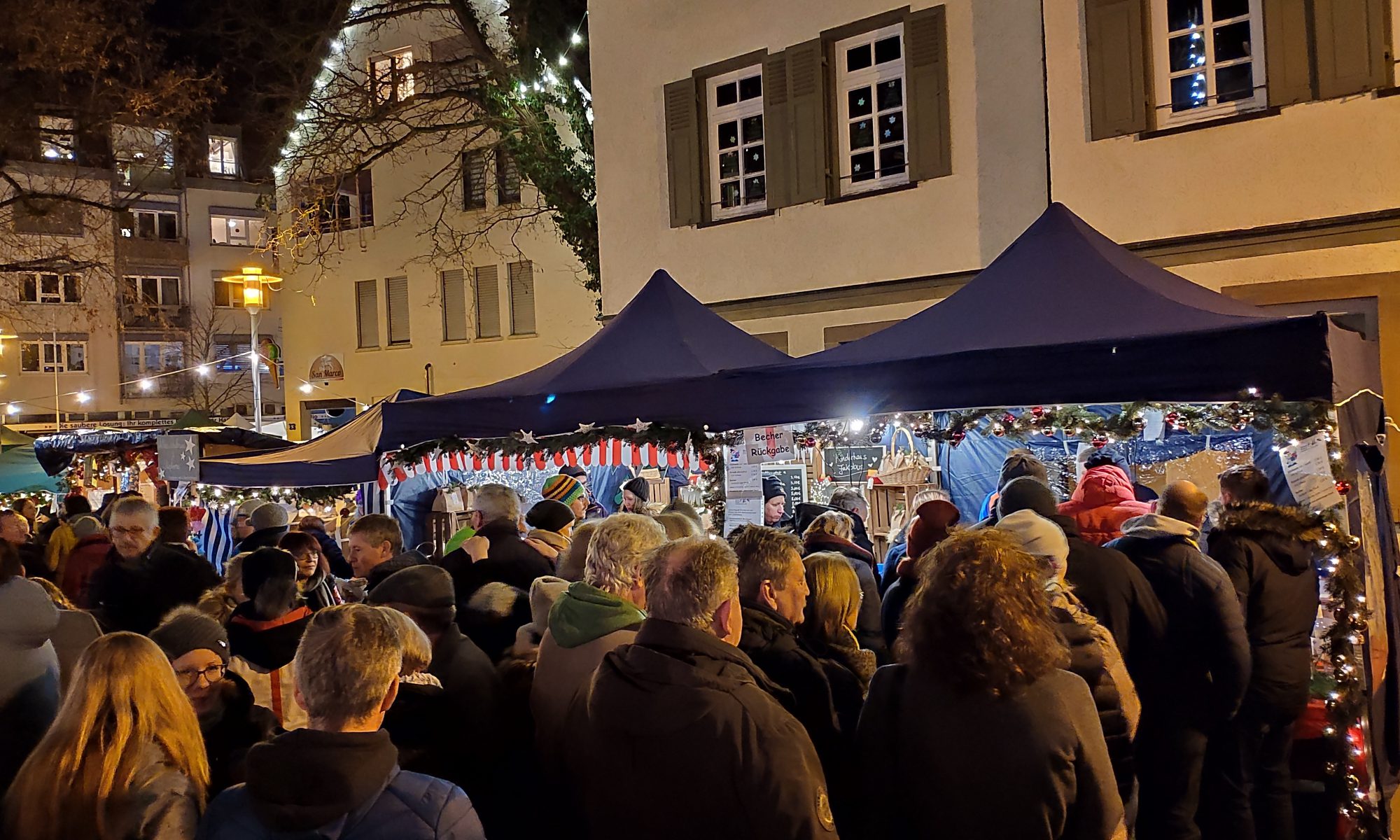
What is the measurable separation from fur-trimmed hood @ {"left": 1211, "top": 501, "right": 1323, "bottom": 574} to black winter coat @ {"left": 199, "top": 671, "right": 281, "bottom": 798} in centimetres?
380

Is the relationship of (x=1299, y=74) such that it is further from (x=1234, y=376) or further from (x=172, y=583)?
(x=172, y=583)

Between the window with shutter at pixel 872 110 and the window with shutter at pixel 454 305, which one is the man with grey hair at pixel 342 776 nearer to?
the window with shutter at pixel 872 110

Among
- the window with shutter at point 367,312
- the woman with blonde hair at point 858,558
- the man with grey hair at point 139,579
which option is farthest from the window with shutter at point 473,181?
the woman with blonde hair at point 858,558

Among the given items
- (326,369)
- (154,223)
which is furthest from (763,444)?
(154,223)

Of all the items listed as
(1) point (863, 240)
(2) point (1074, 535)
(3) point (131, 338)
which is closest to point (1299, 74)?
(1) point (863, 240)

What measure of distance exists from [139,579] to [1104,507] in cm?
499

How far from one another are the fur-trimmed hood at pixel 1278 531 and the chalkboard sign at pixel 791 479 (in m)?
5.34

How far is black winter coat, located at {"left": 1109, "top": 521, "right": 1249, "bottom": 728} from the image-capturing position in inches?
156

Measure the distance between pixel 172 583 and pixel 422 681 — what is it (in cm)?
321

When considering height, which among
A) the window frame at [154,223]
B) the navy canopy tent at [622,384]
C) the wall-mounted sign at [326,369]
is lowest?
the navy canopy tent at [622,384]

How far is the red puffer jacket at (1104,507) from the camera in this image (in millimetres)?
5148

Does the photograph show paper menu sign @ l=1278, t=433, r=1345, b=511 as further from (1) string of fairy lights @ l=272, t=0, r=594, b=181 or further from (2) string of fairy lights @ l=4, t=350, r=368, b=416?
(2) string of fairy lights @ l=4, t=350, r=368, b=416

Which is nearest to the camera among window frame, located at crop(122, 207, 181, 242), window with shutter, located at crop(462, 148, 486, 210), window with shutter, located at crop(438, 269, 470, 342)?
window with shutter, located at crop(462, 148, 486, 210)

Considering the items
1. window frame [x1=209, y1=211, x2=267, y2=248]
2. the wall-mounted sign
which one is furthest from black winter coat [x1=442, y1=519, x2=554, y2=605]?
window frame [x1=209, y1=211, x2=267, y2=248]
